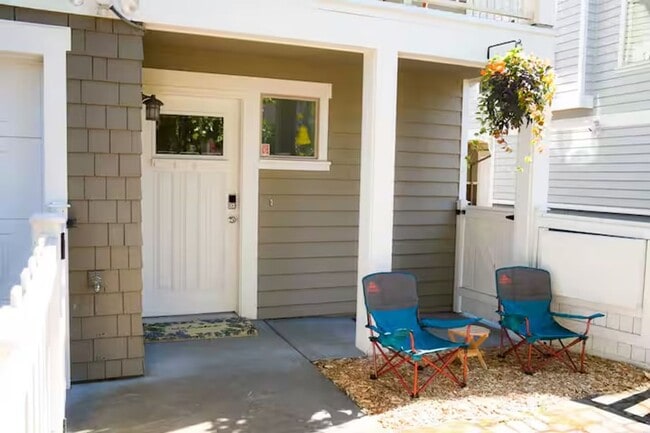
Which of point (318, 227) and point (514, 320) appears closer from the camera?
point (514, 320)

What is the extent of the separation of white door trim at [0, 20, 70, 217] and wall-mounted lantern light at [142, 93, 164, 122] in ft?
4.28

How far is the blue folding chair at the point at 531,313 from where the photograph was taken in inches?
175

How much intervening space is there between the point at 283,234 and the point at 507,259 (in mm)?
2136

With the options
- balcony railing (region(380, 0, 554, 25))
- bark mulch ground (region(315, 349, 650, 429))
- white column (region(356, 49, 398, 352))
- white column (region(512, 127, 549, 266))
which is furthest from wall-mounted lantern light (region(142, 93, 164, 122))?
white column (region(512, 127, 549, 266))

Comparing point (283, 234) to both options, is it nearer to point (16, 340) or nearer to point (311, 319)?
point (311, 319)

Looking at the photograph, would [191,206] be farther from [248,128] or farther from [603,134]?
[603,134]

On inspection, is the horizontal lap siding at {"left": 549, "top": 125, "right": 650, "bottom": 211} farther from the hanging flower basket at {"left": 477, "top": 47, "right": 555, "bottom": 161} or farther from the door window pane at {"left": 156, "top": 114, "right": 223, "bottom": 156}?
the door window pane at {"left": 156, "top": 114, "right": 223, "bottom": 156}

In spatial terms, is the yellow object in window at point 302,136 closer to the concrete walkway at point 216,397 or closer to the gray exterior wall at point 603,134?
the concrete walkway at point 216,397

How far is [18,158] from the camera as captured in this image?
12.5ft

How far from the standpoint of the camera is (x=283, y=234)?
18.8ft

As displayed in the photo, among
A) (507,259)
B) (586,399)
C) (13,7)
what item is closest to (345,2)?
(13,7)

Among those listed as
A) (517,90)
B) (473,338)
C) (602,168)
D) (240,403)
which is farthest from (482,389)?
(602,168)

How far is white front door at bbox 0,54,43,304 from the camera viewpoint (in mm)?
3777

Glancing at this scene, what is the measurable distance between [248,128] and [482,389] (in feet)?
10.1
